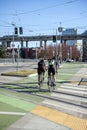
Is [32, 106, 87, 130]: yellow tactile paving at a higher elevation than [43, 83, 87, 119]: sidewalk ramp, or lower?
higher

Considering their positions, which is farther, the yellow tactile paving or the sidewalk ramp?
the sidewalk ramp

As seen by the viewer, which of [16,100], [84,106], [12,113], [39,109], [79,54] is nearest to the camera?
[12,113]

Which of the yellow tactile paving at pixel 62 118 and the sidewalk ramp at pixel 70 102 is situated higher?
the yellow tactile paving at pixel 62 118

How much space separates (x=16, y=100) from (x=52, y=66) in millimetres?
3615

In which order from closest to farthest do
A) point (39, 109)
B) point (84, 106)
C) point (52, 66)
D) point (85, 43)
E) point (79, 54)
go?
1. point (39, 109)
2. point (84, 106)
3. point (52, 66)
4. point (85, 43)
5. point (79, 54)

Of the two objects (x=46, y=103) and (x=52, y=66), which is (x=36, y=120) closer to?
(x=46, y=103)

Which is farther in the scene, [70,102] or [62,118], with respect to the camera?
[70,102]

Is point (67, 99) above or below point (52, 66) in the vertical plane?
below

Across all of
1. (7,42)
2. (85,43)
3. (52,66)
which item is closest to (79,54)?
(85,43)

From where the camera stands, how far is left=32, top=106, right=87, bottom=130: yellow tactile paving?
8484 millimetres

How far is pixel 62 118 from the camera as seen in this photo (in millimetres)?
9250

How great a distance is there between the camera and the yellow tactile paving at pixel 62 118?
8.48 metres

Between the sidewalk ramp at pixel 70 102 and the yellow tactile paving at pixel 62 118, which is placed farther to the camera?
the sidewalk ramp at pixel 70 102

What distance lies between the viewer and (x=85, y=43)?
141625mm
